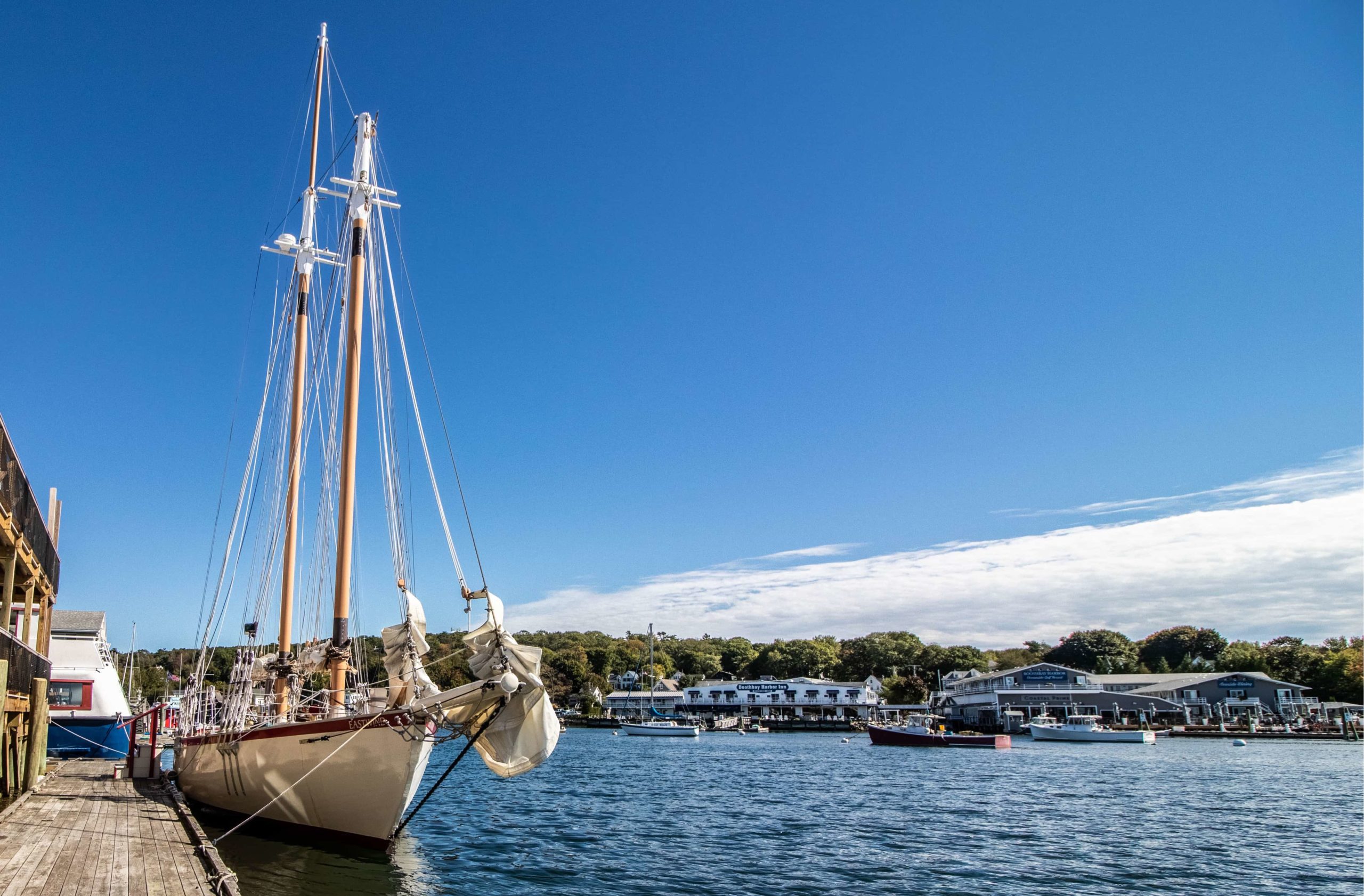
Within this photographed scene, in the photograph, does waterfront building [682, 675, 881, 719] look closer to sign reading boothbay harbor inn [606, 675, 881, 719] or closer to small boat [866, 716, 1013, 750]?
sign reading boothbay harbor inn [606, 675, 881, 719]

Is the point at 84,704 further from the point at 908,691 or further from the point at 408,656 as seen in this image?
the point at 908,691

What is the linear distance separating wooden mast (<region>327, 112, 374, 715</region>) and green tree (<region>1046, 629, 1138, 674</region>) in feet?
510

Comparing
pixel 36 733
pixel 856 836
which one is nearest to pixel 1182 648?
pixel 856 836

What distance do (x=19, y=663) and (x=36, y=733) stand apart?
4.29 m

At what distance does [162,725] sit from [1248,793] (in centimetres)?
7442

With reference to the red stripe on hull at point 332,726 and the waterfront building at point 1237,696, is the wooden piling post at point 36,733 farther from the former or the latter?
the waterfront building at point 1237,696

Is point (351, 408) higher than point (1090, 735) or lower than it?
higher

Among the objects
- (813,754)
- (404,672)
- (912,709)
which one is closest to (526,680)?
(404,672)

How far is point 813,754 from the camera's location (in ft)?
245

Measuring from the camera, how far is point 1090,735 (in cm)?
9844

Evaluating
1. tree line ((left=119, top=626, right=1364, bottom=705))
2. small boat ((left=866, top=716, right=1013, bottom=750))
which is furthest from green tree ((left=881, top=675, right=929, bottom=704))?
small boat ((left=866, top=716, right=1013, bottom=750))

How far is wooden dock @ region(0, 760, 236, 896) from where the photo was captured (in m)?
13.0

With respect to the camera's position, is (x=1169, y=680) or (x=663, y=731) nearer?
(x=663, y=731)

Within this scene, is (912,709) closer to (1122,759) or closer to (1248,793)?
(1122,759)
